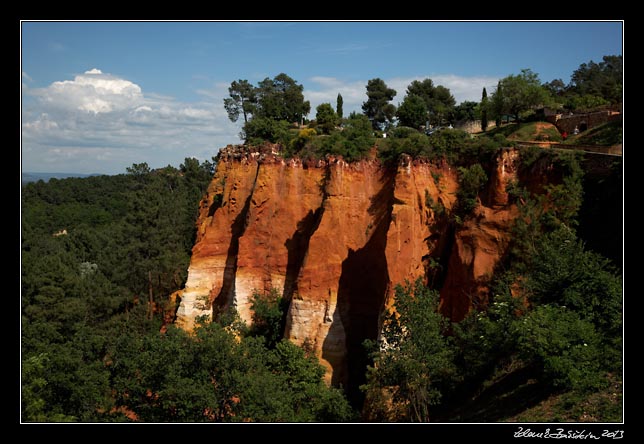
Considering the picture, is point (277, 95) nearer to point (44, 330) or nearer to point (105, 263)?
point (105, 263)

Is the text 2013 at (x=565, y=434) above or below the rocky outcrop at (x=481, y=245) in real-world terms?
below

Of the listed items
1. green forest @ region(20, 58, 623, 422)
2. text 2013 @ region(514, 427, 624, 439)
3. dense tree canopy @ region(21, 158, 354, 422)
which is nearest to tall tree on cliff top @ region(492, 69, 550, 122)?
green forest @ region(20, 58, 623, 422)

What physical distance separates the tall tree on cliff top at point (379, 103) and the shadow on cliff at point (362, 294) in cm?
2585

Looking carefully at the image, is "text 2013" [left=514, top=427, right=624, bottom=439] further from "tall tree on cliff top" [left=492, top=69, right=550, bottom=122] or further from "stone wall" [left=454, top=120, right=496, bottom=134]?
"stone wall" [left=454, top=120, right=496, bottom=134]

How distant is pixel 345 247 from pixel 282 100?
87.5 feet

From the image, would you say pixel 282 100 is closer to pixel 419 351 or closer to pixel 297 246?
pixel 297 246

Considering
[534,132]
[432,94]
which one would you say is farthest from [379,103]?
[534,132]

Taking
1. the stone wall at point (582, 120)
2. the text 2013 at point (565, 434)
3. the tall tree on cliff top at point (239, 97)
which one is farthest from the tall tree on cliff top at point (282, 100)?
the text 2013 at point (565, 434)

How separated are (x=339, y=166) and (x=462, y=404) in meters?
10.8

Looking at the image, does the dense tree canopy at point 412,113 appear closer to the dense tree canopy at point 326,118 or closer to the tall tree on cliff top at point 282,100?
the dense tree canopy at point 326,118

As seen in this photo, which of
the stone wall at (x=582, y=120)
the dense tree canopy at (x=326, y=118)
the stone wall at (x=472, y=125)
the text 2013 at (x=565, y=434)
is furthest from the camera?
the stone wall at (x=472, y=125)

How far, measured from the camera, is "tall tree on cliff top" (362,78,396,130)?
47.2 m

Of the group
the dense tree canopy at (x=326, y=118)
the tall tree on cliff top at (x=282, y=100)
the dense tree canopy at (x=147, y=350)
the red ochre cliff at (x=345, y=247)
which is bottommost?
the dense tree canopy at (x=147, y=350)

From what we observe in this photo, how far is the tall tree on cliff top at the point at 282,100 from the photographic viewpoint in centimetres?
4303
